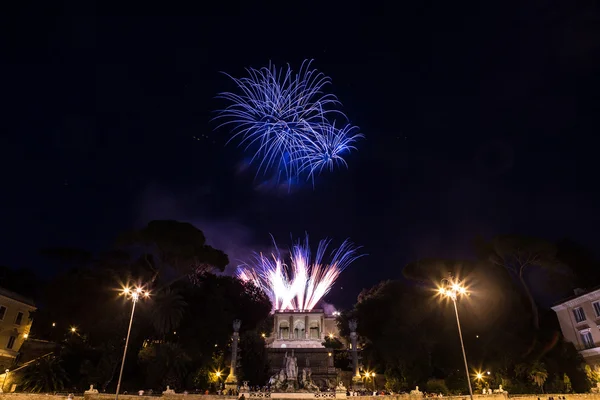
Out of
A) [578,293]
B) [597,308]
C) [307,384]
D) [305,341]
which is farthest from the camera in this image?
[305,341]

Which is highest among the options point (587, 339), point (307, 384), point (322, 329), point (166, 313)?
point (322, 329)

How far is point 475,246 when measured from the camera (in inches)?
2255

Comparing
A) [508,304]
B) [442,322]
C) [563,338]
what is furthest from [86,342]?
[563,338]

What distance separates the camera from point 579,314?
4941 centimetres

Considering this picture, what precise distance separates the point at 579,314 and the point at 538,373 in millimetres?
11501

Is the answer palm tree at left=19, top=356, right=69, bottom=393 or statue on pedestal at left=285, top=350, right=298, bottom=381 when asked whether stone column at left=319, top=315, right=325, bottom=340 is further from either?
palm tree at left=19, top=356, right=69, bottom=393

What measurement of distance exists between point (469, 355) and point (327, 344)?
24.3 metres

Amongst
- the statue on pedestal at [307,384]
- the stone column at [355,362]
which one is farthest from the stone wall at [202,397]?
the stone column at [355,362]

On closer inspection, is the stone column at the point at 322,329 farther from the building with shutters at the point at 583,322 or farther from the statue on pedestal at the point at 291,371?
the building with shutters at the point at 583,322

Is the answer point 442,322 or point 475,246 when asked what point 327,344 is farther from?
point 475,246

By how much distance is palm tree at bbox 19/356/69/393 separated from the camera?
41.2 metres

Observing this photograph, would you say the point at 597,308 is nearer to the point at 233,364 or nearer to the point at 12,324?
the point at 233,364

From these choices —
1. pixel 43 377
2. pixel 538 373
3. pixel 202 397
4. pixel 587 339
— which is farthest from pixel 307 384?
pixel 587 339

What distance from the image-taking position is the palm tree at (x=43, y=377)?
41250 millimetres
